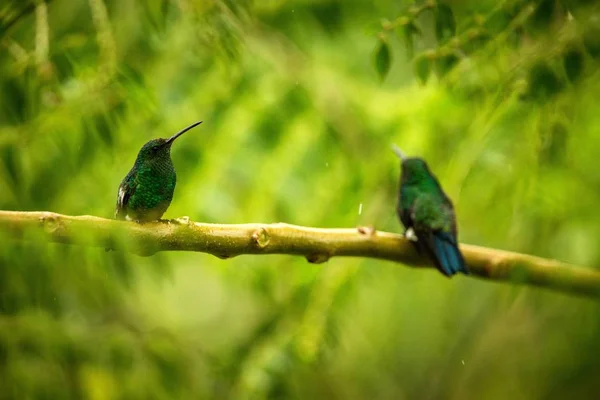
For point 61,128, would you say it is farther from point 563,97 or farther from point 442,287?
point 442,287

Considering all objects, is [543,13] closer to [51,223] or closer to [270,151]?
[51,223]

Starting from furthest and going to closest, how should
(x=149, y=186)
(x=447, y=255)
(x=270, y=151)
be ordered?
(x=270, y=151), (x=447, y=255), (x=149, y=186)

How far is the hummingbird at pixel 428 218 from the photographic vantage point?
87.0 inches

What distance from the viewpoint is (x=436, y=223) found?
2.35 metres

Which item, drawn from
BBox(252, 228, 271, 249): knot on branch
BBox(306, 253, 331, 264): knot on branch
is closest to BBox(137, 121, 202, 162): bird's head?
BBox(252, 228, 271, 249): knot on branch

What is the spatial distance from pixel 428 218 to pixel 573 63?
0.68 meters

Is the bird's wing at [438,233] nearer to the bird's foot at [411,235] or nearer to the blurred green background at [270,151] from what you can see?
the bird's foot at [411,235]

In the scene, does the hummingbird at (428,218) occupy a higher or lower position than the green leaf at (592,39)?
lower

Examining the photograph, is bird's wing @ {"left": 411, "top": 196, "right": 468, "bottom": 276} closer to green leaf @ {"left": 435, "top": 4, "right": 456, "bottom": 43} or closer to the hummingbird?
the hummingbird

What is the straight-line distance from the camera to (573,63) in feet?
6.31

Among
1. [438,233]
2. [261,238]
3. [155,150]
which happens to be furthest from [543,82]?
[155,150]

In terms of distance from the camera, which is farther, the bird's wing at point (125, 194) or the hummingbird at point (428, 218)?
the hummingbird at point (428, 218)

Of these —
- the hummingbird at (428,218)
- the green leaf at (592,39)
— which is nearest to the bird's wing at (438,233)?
the hummingbird at (428,218)

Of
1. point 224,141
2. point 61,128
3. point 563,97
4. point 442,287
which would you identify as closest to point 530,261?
point 563,97
